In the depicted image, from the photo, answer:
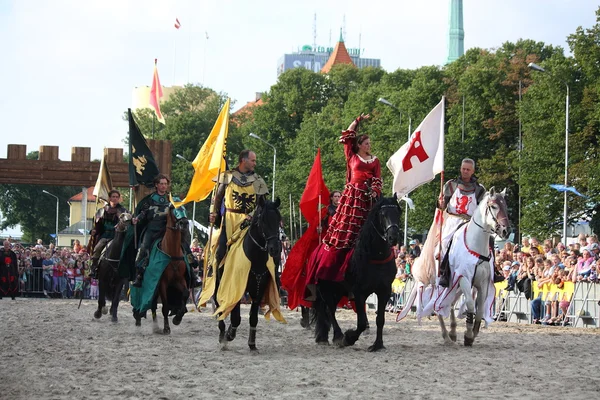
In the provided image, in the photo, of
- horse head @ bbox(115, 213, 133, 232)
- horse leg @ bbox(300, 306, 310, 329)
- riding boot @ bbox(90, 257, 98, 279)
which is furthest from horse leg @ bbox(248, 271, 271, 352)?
riding boot @ bbox(90, 257, 98, 279)

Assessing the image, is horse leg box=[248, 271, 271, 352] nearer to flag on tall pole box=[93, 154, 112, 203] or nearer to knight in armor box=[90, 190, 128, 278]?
knight in armor box=[90, 190, 128, 278]

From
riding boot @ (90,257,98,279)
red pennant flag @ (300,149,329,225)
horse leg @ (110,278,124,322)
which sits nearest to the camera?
red pennant flag @ (300,149,329,225)

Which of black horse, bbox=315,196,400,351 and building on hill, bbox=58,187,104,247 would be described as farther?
building on hill, bbox=58,187,104,247

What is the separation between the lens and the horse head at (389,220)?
42.1ft

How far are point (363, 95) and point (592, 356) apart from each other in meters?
56.4

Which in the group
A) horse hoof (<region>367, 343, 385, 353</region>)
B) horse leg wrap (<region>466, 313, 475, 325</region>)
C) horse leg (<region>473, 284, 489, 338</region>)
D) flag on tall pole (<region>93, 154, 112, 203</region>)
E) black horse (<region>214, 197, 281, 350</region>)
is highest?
flag on tall pole (<region>93, 154, 112, 203</region>)

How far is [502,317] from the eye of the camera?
2431 cm

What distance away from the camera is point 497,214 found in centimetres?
1376

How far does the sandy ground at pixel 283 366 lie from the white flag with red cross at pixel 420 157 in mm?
Result: 2389

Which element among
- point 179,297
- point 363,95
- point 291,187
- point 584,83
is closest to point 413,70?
point 363,95

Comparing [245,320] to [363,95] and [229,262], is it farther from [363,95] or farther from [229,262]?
[363,95]

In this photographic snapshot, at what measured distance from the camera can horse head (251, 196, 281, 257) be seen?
42.3 feet

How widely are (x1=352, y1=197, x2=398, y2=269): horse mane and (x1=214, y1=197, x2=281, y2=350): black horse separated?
42.2 inches

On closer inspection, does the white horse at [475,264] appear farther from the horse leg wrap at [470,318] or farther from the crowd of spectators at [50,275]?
the crowd of spectators at [50,275]
